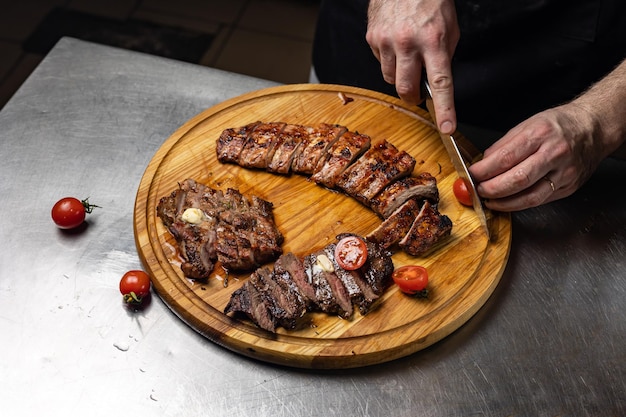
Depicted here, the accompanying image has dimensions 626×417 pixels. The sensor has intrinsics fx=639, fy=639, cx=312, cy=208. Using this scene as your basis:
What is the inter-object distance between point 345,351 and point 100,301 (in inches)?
53.2

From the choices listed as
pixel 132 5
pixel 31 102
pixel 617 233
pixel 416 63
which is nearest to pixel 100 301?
pixel 31 102

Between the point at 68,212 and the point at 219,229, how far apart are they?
88cm

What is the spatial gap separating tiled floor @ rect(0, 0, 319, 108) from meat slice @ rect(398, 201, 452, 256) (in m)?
4.46

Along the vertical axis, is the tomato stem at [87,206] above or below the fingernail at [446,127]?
below

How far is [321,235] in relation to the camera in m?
3.71

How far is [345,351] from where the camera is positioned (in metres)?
3.16

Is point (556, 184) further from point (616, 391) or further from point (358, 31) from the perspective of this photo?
point (358, 31)

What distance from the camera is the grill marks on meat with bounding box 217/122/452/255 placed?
3.64 metres

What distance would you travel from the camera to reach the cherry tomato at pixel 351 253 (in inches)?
132

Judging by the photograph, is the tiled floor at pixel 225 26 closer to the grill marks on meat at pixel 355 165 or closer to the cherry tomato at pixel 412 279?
the grill marks on meat at pixel 355 165

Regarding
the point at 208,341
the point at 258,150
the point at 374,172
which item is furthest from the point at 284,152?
the point at 208,341

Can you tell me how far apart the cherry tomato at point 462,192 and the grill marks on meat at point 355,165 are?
126 mm

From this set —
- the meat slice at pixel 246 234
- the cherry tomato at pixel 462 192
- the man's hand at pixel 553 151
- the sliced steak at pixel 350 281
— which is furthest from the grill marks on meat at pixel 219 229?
the man's hand at pixel 553 151

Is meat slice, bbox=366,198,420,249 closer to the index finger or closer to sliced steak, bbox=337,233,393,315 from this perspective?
sliced steak, bbox=337,233,393,315
